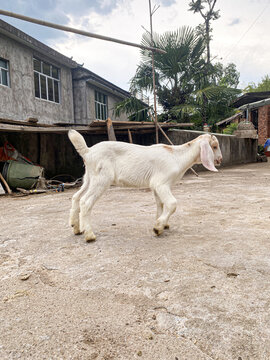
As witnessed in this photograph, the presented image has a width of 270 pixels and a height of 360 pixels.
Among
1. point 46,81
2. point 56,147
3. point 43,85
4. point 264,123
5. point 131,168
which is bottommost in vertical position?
point 131,168

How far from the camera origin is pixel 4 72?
10.2 meters

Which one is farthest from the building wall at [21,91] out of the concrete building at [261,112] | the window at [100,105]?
the concrete building at [261,112]

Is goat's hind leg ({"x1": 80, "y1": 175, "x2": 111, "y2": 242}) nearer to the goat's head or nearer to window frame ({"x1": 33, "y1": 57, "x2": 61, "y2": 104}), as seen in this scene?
the goat's head

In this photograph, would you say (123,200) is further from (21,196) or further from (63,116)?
(63,116)

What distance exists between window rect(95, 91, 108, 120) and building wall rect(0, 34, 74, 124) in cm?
311

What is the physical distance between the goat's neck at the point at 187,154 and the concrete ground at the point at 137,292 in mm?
772

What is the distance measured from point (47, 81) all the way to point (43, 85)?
A: 14.2 inches

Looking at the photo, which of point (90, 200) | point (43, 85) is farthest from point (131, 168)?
point (43, 85)

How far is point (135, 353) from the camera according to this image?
118 cm

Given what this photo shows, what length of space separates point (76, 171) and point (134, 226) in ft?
24.5

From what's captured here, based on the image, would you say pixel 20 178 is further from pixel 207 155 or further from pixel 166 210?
pixel 207 155

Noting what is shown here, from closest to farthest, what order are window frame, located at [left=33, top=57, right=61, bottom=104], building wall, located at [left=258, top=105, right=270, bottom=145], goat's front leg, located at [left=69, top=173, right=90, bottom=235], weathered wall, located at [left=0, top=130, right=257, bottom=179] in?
goat's front leg, located at [left=69, top=173, right=90, bottom=235] < weathered wall, located at [left=0, top=130, right=257, bottom=179] < window frame, located at [left=33, top=57, right=61, bottom=104] < building wall, located at [left=258, top=105, right=270, bottom=145]

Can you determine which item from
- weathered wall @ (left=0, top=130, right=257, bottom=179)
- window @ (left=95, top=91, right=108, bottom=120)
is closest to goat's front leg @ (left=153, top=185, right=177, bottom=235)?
weathered wall @ (left=0, top=130, right=257, bottom=179)

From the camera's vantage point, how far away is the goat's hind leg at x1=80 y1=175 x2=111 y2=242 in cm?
274
